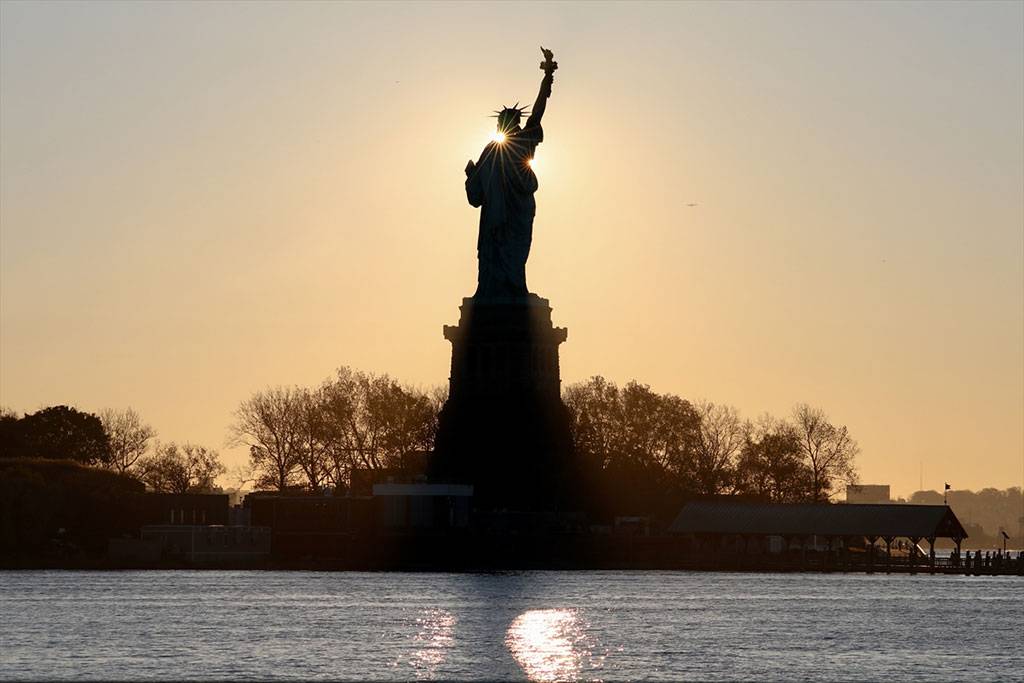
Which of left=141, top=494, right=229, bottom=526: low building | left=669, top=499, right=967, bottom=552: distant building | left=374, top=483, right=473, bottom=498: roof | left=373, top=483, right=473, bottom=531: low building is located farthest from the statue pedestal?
left=141, top=494, right=229, bottom=526: low building

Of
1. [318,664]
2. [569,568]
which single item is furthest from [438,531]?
[318,664]

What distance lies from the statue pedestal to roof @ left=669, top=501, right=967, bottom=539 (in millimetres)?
10916

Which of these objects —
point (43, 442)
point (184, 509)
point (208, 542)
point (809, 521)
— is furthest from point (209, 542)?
point (809, 521)

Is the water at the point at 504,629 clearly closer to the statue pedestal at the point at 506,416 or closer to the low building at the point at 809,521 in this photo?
the statue pedestal at the point at 506,416

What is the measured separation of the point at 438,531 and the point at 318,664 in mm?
70351

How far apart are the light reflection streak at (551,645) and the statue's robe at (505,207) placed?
4882 centimetres

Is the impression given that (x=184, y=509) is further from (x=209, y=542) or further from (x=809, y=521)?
(x=809, y=521)

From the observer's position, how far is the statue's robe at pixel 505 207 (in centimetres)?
16088

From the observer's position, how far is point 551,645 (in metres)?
98.6

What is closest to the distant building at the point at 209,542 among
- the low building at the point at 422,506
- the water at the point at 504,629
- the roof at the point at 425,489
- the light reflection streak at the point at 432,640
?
the low building at the point at 422,506

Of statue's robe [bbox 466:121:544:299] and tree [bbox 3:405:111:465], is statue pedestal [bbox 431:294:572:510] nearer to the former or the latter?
statue's robe [bbox 466:121:544:299]

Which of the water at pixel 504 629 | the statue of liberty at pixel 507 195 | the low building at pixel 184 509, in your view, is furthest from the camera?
the low building at pixel 184 509

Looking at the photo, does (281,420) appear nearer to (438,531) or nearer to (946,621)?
(438,531)

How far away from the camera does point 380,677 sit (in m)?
85.4
